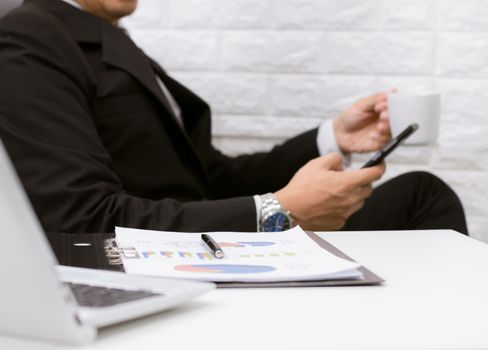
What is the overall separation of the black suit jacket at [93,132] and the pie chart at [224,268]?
1.29 ft

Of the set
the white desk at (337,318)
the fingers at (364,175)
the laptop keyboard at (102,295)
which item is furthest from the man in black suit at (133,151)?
the laptop keyboard at (102,295)

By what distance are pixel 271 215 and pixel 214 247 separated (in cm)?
38

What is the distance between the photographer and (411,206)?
1.63 m

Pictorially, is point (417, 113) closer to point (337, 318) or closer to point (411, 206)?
point (411, 206)

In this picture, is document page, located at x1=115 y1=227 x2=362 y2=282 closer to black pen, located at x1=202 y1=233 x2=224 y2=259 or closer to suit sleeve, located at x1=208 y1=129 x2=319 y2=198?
black pen, located at x1=202 y1=233 x2=224 y2=259

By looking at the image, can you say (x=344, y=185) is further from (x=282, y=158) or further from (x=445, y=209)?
(x=282, y=158)

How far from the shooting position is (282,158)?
5.83ft

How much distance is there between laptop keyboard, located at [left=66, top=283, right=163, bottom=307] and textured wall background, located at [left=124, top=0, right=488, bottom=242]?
1262 mm

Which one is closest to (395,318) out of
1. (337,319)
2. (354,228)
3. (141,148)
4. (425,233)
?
(337,319)

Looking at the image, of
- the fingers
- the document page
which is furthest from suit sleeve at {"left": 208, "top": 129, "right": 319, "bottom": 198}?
the document page

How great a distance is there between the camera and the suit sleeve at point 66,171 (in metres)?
1.23

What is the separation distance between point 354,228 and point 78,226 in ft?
2.22

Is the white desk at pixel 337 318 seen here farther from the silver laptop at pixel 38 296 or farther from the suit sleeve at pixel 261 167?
the suit sleeve at pixel 261 167

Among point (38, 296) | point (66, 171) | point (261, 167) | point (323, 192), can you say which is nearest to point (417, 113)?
point (323, 192)
